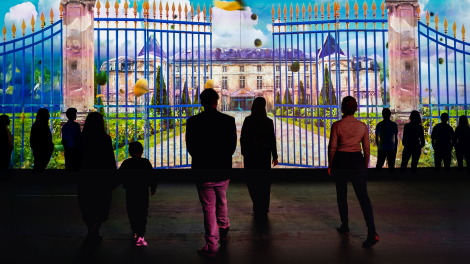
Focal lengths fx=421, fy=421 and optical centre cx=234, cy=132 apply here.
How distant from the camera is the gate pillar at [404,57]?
30.8ft

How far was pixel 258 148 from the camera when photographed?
5355mm

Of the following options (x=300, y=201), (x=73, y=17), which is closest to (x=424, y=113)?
(x=300, y=201)

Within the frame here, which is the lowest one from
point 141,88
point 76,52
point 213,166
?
point 213,166

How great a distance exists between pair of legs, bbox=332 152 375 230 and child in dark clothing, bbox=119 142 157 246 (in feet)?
6.19

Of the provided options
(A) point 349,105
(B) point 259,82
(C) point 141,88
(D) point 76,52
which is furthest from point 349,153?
(B) point 259,82

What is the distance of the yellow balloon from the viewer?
912 cm

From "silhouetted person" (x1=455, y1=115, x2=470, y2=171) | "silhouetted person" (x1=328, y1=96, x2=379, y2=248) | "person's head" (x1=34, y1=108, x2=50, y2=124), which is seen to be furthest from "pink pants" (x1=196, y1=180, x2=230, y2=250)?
"silhouetted person" (x1=455, y1=115, x2=470, y2=171)

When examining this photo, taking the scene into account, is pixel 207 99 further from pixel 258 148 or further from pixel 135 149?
pixel 258 148

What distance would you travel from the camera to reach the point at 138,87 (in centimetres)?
944

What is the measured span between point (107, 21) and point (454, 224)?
7568 millimetres

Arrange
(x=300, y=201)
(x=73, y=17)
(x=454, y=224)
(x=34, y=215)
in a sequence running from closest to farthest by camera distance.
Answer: (x=454, y=224), (x=34, y=215), (x=300, y=201), (x=73, y=17)

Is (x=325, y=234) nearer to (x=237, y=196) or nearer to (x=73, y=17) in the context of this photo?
(x=237, y=196)

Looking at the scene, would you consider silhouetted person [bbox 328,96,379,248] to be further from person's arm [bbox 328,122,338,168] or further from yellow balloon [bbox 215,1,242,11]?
yellow balloon [bbox 215,1,242,11]

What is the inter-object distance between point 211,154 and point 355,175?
56.4 inches
